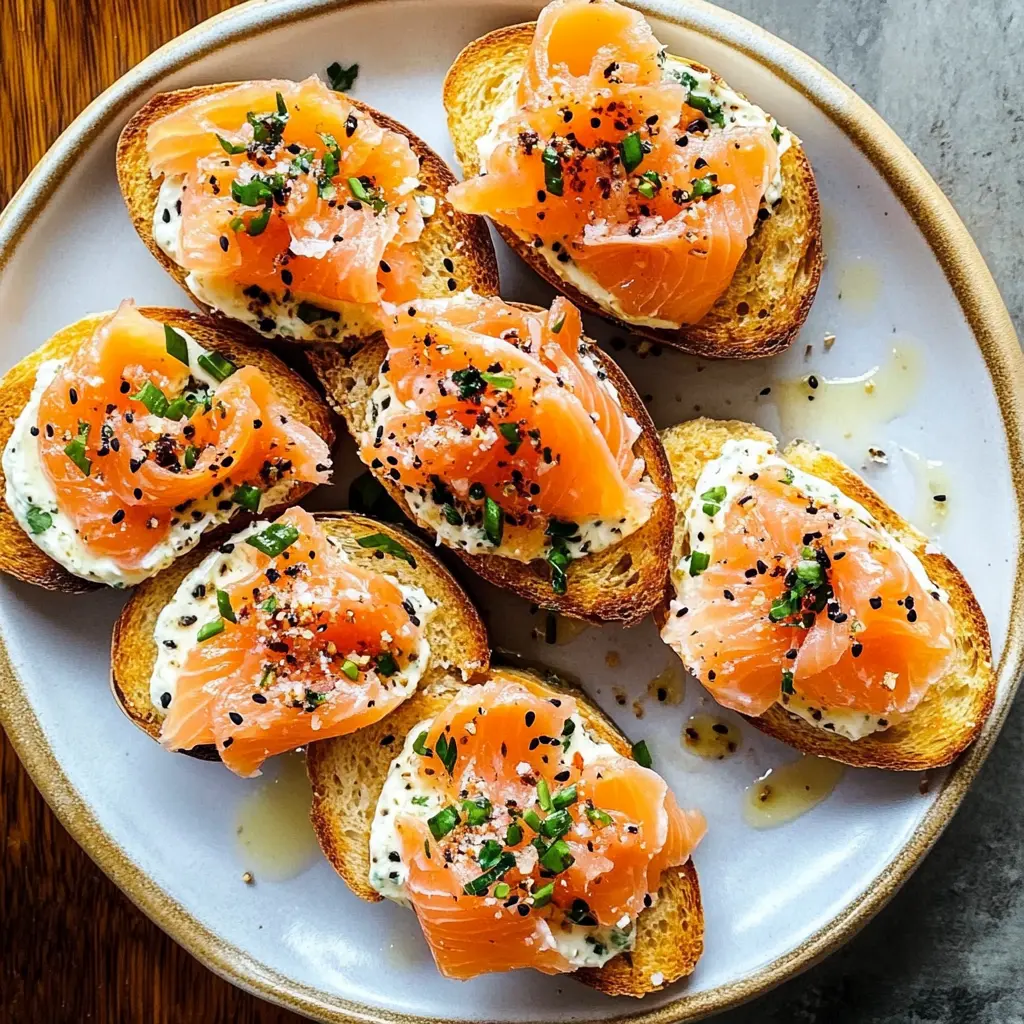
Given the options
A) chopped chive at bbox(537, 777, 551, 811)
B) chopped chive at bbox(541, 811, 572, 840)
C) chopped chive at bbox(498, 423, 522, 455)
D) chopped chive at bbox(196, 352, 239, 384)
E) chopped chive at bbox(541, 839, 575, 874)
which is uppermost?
chopped chive at bbox(498, 423, 522, 455)

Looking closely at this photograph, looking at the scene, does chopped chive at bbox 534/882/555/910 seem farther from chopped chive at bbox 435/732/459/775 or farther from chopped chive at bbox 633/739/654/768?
chopped chive at bbox 633/739/654/768

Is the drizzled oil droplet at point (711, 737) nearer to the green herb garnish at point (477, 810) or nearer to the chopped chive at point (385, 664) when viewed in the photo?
the green herb garnish at point (477, 810)

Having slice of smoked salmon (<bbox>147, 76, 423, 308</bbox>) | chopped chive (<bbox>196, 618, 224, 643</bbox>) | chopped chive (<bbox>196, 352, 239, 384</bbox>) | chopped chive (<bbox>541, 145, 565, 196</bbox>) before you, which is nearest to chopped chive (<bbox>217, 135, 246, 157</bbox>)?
slice of smoked salmon (<bbox>147, 76, 423, 308</bbox>)

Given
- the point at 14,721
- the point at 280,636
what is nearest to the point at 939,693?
the point at 280,636

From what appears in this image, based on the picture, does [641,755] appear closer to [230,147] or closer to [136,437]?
[136,437]

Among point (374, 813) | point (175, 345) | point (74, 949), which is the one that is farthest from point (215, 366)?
point (74, 949)

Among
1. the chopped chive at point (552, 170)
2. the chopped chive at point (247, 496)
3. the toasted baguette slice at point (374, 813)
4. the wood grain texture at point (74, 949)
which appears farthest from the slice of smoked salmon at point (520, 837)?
the chopped chive at point (552, 170)
